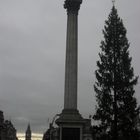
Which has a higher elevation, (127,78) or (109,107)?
(127,78)

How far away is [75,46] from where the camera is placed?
60219 mm

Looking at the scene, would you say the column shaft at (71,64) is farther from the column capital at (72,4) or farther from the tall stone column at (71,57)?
the column capital at (72,4)

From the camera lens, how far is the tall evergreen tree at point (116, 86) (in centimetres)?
5403

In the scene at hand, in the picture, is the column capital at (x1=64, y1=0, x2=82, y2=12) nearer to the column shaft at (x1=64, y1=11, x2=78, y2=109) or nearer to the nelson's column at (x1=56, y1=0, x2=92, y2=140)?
the nelson's column at (x1=56, y1=0, x2=92, y2=140)

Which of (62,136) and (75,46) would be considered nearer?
(62,136)

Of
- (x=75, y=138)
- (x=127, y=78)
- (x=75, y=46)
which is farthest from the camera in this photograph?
(x=75, y=46)

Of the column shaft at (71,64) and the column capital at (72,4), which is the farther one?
the column capital at (72,4)

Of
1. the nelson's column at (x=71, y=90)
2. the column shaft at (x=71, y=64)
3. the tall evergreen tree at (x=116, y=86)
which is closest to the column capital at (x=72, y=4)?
the nelson's column at (x=71, y=90)

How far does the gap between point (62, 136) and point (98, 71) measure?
10.7 meters

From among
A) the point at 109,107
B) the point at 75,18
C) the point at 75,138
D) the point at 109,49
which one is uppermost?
the point at 75,18

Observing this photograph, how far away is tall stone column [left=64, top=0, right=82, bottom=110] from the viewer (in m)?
57.7

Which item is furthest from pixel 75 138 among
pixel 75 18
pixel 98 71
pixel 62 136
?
pixel 75 18

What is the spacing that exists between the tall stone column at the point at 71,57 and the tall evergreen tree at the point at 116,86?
3264mm

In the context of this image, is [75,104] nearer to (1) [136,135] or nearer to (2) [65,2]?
(1) [136,135]
